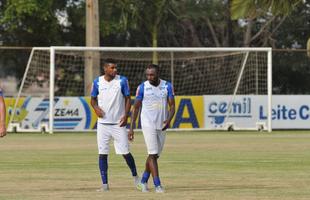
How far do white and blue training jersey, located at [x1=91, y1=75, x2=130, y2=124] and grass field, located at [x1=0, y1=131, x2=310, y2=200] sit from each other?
3.86 feet

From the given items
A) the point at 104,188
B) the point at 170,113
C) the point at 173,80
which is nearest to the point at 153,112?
the point at 170,113

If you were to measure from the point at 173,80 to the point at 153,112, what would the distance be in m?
29.7

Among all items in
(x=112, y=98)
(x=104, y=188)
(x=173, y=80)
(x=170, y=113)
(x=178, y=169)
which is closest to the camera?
(x=104, y=188)

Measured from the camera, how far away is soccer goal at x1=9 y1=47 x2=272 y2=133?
36844 mm

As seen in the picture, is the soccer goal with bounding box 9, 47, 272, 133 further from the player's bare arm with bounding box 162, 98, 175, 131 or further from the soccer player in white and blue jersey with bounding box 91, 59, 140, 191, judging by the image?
the player's bare arm with bounding box 162, 98, 175, 131

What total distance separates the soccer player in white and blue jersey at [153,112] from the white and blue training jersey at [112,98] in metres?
0.32

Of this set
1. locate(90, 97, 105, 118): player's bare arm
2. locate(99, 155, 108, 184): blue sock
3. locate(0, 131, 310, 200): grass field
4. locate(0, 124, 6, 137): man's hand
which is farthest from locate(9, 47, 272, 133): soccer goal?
locate(0, 124, 6, 137): man's hand

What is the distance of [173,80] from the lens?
1769 inches

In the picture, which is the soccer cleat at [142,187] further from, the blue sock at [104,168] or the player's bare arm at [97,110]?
the player's bare arm at [97,110]

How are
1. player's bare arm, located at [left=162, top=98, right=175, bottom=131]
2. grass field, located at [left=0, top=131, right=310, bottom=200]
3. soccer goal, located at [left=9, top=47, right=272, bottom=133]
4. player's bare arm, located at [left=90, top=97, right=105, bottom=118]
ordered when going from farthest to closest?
soccer goal, located at [left=9, top=47, right=272, bottom=133], player's bare arm, located at [left=90, top=97, right=105, bottom=118], player's bare arm, located at [left=162, top=98, right=175, bottom=131], grass field, located at [left=0, top=131, right=310, bottom=200]

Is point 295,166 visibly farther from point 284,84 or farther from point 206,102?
point 284,84

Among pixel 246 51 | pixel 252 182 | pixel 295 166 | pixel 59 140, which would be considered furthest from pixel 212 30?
pixel 252 182

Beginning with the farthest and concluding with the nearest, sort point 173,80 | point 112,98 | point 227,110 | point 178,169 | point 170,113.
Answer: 1. point 173,80
2. point 227,110
3. point 178,169
4. point 112,98
5. point 170,113

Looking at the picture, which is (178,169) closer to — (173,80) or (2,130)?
(2,130)
